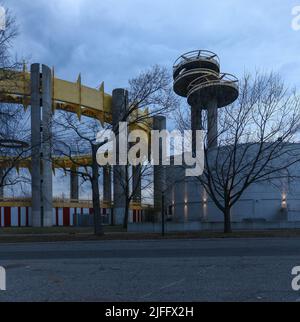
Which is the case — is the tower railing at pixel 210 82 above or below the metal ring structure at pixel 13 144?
above

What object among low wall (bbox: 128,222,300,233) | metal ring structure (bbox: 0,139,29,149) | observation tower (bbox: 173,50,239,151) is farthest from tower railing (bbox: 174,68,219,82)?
metal ring structure (bbox: 0,139,29,149)

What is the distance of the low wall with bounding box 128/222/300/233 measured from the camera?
33062 mm

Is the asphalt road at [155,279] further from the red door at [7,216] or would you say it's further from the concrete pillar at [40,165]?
the red door at [7,216]

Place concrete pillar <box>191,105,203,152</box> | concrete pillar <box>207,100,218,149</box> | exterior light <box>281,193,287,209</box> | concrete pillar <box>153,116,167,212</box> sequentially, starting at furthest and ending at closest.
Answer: exterior light <box>281,193,287,209</box> < concrete pillar <box>153,116,167,212</box> < concrete pillar <box>207,100,218,149</box> < concrete pillar <box>191,105,203,152</box>

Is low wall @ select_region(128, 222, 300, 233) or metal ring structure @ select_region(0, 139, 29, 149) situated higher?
metal ring structure @ select_region(0, 139, 29, 149)

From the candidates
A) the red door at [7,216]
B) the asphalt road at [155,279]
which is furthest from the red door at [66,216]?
the asphalt road at [155,279]

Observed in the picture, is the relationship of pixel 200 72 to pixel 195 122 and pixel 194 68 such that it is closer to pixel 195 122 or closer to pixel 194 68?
pixel 194 68

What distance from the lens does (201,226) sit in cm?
3469

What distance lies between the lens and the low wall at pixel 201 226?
33.1 m

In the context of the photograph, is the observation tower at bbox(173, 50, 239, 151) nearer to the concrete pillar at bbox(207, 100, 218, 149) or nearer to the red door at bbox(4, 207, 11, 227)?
the concrete pillar at bbox(207, 100, 218, 149)

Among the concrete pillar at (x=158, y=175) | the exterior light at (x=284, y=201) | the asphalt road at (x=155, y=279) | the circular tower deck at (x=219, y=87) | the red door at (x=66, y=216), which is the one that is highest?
the circular tower deck at (x=219, y=87)

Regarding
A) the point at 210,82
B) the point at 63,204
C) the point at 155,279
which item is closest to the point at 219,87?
the point at 210,82

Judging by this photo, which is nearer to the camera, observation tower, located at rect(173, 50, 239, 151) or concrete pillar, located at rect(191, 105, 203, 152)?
concrete pillar, located at rect(191, 105, 203, 152)

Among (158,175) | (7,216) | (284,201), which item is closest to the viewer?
(158,175)
